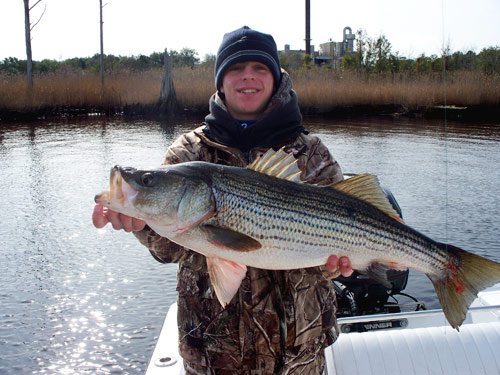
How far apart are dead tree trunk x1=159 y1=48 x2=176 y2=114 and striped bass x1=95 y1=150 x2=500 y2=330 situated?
2205cm

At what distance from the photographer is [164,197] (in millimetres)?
2680

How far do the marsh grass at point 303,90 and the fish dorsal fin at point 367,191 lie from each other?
2053 cm

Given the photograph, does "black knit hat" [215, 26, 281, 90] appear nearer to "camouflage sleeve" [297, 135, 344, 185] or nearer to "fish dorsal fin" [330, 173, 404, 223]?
"camouflage sleeve" [297, 135, 344, 185]

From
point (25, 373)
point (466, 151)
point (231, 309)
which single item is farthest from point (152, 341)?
point (466, 151)

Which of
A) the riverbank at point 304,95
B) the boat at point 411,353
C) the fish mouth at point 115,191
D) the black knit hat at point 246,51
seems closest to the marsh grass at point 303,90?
the riverbank at point 304,95

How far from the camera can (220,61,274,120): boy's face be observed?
3053mm

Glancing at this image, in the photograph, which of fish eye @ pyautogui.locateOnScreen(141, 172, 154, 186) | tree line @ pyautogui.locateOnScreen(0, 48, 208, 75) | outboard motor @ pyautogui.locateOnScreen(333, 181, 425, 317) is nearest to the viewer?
fish eye @ pyautogui.locateOnScreen(141, 172, 154, 186)

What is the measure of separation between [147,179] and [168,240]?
0.41 meters

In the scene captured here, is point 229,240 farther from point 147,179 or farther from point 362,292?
point 362,292

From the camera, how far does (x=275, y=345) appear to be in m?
2.74

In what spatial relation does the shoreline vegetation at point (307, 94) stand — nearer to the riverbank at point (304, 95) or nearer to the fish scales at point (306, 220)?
the riverbank at point (304, 95)

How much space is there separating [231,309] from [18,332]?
3.81 metres

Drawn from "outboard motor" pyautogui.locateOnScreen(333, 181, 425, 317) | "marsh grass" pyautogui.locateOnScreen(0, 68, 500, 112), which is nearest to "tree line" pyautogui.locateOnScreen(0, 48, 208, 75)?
"marsh grass" pyautogui.locateOnScreen(0, 68, 500, 112)

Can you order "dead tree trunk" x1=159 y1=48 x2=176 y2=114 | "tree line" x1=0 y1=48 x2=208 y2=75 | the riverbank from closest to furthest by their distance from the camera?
the riverbank, "dead tree trunk" x1=159 y1=48 x2=176 y2=114, "tree line" x1=0 y1=48 x2=208 y2=75
